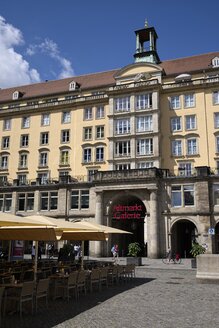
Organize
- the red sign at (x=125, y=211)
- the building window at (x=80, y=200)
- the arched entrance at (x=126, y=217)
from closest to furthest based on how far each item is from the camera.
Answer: the red sign at (x=125, y=211) → the arched entrance at (x=126, y=217) → the building window at (x=80, y=200)

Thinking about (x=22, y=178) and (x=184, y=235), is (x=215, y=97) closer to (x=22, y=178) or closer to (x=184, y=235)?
(x=184, y=235)

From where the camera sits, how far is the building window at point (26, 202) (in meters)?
47.0

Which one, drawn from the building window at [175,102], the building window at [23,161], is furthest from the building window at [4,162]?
the building window at [175,102]

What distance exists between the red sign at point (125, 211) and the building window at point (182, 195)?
4.02 m

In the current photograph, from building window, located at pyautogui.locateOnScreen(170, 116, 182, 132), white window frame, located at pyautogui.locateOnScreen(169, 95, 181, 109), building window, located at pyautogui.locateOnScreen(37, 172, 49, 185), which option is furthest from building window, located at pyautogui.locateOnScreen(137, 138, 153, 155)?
building window, located at pyautogui.locateOnScreen(37, 172, 49, 185)

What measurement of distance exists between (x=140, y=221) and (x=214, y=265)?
28628mm

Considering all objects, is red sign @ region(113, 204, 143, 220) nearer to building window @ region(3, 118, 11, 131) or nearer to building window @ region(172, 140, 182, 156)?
building window @ region(172, 140, 182, 156)

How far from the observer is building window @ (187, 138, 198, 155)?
4488cm

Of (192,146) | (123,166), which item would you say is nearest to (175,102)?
(192,146)

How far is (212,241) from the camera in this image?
3709 cm

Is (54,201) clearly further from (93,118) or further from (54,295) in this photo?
(54,295)

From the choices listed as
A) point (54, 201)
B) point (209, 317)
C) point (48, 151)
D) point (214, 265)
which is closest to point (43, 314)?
point (209, 317)

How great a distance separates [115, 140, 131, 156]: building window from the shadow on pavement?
3161cm

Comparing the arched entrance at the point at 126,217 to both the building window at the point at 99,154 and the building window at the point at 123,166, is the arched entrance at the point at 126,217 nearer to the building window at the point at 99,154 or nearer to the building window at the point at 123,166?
the building window at the point at 123,166
